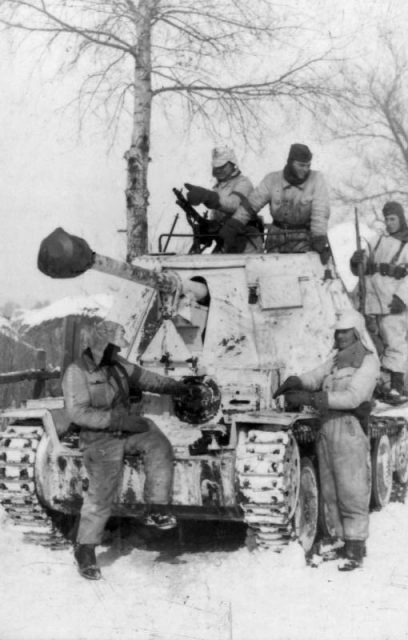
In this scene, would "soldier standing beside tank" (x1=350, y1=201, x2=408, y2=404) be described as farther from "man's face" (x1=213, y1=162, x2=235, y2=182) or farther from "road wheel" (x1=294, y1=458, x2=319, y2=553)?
"road wheel" (x1=294, y1=458, x2=319, y2=553)

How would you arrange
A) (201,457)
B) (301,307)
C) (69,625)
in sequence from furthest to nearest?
(301,307), (201,457), (69,625)

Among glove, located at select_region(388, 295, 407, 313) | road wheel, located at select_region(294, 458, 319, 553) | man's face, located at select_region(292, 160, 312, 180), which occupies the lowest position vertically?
road wheel, located at select_region(294, 458, 319, 553)

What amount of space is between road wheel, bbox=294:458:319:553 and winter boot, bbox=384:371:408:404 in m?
2.57

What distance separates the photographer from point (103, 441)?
6.79m

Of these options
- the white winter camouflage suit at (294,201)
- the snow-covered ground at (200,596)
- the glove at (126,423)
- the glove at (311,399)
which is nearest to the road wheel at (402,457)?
the snow-covered ground at (200,596)

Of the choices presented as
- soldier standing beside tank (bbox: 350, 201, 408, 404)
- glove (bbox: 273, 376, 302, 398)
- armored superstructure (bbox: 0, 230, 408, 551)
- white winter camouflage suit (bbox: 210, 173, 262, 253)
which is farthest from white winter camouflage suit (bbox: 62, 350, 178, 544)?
soldier standing beside tank (bbox: 350, 201, 408, 404)

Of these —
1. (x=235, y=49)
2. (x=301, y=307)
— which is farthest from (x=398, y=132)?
(x=301, y=307)

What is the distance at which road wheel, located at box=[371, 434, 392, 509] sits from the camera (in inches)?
357

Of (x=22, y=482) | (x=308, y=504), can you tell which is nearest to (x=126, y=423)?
(x=22, y=482)

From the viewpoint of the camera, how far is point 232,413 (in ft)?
24.6

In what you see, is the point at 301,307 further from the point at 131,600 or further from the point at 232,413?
the point at 131,600

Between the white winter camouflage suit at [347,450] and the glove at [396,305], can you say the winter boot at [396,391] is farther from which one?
the white winter camouflage suit at [347,450]

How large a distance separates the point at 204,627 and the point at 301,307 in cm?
342

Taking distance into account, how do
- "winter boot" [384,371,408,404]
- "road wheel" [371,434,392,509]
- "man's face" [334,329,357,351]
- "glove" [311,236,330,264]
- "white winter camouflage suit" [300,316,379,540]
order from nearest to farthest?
"white winter camouflage suit" [300,316,379,540], "man's face" [334,329,357,351], "glove" [311,236,330,264], "road wheel" [371,434,392,509], "winter boot" [384,371,408,404]
